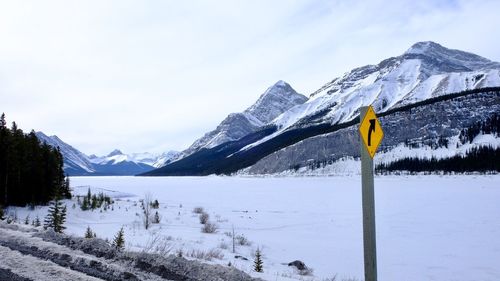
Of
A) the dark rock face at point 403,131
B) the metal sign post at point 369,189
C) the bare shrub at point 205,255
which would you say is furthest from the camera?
the dark rock face at point 403,131

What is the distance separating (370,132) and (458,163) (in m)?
136

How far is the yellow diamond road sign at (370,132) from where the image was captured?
5160 mm

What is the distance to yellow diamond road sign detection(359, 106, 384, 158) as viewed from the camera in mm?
5160

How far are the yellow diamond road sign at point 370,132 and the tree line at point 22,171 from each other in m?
21.8

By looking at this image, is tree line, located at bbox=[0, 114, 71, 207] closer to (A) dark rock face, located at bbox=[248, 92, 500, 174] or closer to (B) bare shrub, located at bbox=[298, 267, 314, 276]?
(B) bare shrub, located at bbox=[298, 267, 314, 276]

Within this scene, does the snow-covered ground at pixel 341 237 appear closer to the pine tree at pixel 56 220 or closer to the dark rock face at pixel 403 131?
the pine tree at pixel 56 220

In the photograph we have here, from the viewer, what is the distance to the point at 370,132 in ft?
17.2

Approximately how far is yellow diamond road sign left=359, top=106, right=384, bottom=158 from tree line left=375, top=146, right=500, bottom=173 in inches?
4796

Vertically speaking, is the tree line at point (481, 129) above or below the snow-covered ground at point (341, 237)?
above

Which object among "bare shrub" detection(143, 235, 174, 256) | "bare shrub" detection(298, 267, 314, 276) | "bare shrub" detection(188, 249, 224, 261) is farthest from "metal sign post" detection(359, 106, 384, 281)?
"bare shrub" detection(298, 267, 314, 276)

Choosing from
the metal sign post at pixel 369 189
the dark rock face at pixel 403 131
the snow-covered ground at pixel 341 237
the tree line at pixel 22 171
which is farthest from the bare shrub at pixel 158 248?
the dark rock face at pixel 403 131

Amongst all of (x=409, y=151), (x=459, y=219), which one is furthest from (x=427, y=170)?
(x=459, y=219)

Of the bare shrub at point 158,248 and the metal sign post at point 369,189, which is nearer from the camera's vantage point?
the metal sign post at point 369,189

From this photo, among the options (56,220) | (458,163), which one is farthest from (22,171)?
(458,163)
